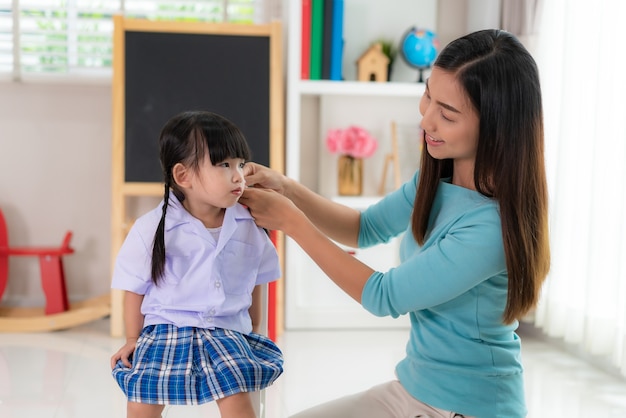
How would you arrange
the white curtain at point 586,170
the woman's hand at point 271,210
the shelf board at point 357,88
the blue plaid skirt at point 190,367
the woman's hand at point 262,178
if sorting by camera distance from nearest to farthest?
the blue plaid skirt at point 190,367
the woman's hand at point 271,210
the woman's hand at point 262,178
the white curtain at point 586,170
the shelf board at point 357,88

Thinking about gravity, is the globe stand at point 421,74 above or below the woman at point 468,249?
above

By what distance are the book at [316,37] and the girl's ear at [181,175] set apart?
196cm

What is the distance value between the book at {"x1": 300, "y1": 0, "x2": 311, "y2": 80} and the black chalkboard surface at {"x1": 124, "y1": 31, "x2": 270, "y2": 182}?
205 millimetres

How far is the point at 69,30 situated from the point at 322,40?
3.73 ft

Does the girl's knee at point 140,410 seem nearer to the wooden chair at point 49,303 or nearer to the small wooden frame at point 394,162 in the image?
the wooden chair at point 49,303

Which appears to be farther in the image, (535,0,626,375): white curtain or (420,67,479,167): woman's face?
(535,0,626,375): white curtain

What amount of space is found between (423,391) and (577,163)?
1669mm

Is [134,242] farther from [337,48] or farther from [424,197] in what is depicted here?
[337,48]

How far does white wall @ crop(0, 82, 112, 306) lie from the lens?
345cm

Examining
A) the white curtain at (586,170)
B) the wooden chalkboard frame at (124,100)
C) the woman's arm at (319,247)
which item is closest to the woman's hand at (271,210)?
the woman's arm at (319,247)

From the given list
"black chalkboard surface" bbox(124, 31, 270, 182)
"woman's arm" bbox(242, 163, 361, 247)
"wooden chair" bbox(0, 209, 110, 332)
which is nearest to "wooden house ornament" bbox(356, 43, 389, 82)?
"black chalkboard surface" bbox(124, 31, 270, 182)

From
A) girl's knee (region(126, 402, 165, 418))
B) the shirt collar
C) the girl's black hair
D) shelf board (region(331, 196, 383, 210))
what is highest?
the girl's black hair

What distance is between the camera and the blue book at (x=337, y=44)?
3232mm

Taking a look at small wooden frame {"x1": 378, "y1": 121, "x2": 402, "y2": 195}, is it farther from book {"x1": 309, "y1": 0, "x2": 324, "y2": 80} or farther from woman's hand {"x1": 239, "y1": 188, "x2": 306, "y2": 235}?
woman's hand {"x1": 239, "y1": 188, "x2": 306, "y2": 235}
